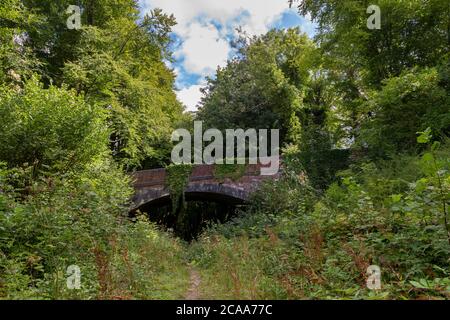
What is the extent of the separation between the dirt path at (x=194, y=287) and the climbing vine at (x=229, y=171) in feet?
25.2

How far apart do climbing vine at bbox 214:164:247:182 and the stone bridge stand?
3.7 inches

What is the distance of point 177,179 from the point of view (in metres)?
15.8

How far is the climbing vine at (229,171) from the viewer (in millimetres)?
15046

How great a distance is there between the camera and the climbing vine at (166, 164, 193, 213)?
15672 millimetres

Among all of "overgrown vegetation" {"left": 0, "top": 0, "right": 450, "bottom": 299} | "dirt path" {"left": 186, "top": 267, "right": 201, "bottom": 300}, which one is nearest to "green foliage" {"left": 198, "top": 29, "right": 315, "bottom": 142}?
"overgrown vegetation" {"left": 0, "top": 0, "right": 450, "bottom": 299}

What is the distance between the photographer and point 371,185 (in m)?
7.02

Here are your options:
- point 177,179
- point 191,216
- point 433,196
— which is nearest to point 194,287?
point 433,196

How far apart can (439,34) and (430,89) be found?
394 cm

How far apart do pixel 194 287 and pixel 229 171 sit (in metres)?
9.72

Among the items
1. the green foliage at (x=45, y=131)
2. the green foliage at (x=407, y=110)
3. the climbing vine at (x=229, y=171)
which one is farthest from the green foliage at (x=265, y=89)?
the green foliage at (x=45, y=131)

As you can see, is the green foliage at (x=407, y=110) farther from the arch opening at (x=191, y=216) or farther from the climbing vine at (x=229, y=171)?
the arch opening at (x=191, y=216)
